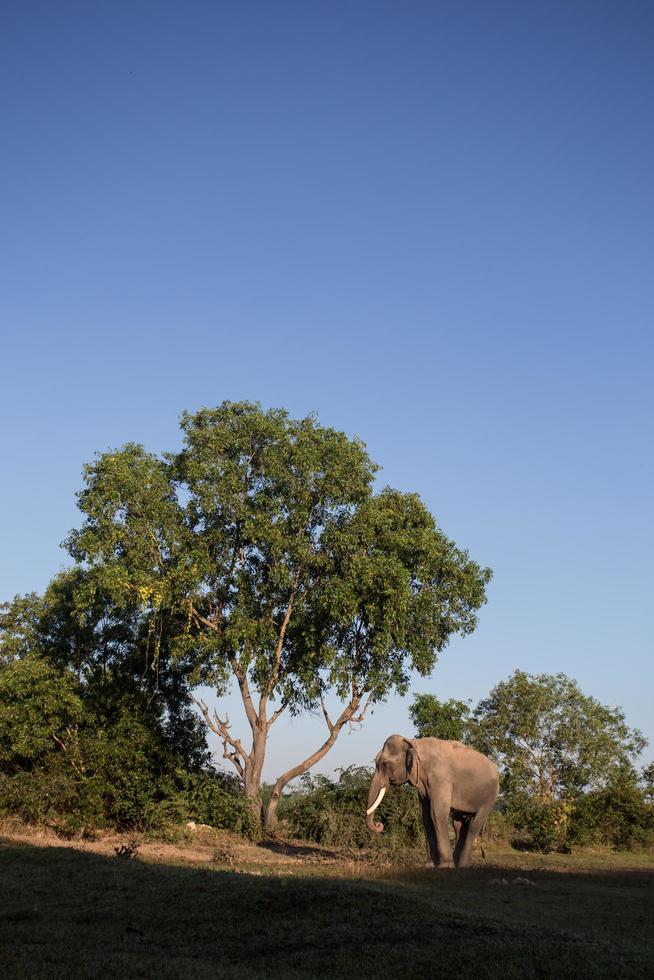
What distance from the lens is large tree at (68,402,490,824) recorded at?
2809 centimetres

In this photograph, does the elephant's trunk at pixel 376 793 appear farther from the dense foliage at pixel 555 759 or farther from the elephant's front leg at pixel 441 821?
the dense foliage at pixel 555 759

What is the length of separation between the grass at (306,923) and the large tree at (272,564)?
422 inches

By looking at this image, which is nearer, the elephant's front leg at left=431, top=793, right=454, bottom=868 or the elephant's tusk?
the elephant's front leg at left=431, top=793, right=454, bottom=868

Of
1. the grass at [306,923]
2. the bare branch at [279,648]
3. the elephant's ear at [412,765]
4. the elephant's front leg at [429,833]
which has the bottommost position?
the grass at [306,923]

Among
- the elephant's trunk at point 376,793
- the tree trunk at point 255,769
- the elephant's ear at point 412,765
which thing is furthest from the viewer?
the tree trunk at point 255,769

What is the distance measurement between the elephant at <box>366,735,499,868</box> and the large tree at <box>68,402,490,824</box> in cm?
565

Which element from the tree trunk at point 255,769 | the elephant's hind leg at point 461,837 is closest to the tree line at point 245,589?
the tree trunk at point 255,769

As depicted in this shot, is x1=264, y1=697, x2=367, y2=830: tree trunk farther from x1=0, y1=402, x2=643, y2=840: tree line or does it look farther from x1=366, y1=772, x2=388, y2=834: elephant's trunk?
x1=366, y1=772, x2=388, y2=834: elephant's trunk

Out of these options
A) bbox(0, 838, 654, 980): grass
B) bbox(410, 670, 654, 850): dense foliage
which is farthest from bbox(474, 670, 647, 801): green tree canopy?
bbox(0, 838, 654, 980): grass

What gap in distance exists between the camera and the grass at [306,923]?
9484 mm

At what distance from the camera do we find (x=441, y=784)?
71.9 ft

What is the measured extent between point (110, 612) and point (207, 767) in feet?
22.0

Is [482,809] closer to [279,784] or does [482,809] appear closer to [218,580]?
[279,784]

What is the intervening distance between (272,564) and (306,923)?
18.3 meters
